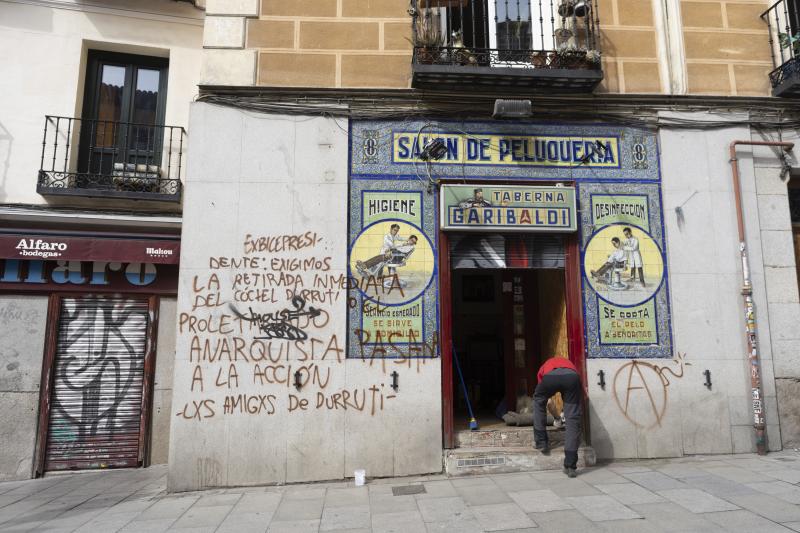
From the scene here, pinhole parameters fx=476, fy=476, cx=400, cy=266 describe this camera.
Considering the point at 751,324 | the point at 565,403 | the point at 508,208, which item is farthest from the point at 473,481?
the point at 751,324

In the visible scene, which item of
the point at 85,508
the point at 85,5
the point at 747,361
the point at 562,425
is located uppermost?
the point at 85,5

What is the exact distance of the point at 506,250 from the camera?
22.1 feet

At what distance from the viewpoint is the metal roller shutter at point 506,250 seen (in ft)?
21.9

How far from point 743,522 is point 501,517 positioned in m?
2.10

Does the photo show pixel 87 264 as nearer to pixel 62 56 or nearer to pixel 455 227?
pixel 62 56

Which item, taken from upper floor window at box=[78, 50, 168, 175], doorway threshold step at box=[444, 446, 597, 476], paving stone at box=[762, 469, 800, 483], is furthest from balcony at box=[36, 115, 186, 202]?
paving stone at box=[762, 469, 800, 483]

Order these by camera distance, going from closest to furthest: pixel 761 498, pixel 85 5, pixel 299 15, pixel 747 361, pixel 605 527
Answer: pixel 605 527, pixel 761 498, pixel 747 361, pixel 299 15, pixel 85 5

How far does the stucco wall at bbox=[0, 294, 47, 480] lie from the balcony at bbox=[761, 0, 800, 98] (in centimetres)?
1135

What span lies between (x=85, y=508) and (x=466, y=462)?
4409 mm

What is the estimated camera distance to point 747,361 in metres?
6.52

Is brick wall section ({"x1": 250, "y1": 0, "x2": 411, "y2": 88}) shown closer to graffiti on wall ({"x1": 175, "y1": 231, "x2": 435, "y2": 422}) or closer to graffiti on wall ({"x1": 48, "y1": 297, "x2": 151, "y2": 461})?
graffiti on wall ({"x1": 175, "y1": 231, "x2": 435, "y2": 422})

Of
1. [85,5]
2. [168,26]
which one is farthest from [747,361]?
[85,5]

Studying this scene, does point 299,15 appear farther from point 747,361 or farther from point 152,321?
point 747,361

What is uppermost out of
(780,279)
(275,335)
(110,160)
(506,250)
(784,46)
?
(784,46)
